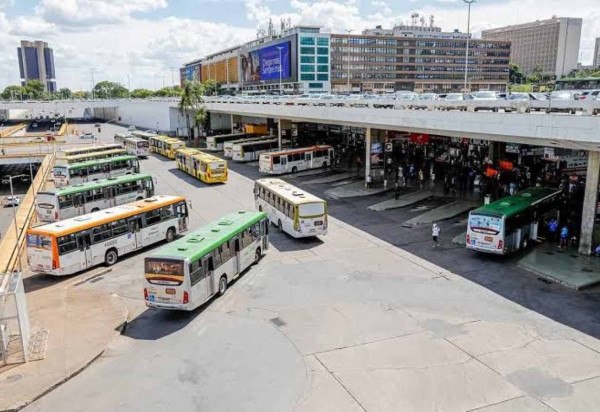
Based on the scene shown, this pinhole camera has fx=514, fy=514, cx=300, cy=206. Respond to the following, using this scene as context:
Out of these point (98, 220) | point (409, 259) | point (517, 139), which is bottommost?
point (409, 259)

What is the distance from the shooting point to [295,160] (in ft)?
155

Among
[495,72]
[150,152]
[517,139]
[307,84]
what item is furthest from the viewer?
[495,72]

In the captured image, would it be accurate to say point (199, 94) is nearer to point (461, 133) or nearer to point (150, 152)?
point (150, 152)

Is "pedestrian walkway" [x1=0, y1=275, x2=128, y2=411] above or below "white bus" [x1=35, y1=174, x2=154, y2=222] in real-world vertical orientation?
below

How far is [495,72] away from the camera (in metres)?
154

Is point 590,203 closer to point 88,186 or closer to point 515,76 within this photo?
point 88,186

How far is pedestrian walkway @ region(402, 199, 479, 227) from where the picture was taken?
29594 mm

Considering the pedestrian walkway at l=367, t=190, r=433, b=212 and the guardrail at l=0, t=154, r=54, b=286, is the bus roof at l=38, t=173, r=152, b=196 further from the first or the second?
the pedestrian walkway at l=367, t=190, r=433, b=212

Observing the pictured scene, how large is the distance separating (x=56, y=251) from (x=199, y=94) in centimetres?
5833

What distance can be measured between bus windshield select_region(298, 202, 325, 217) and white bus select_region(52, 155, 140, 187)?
902 inches

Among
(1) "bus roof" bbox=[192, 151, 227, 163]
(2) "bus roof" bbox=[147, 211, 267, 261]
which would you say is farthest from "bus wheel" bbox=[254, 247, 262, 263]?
(1) "bus roof" bbox=[192, 151, 227, 163]

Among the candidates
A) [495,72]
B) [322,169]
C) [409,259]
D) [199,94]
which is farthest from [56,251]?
[495,72]

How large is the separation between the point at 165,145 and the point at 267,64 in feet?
255

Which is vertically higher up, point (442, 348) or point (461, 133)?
point (461, 133)
